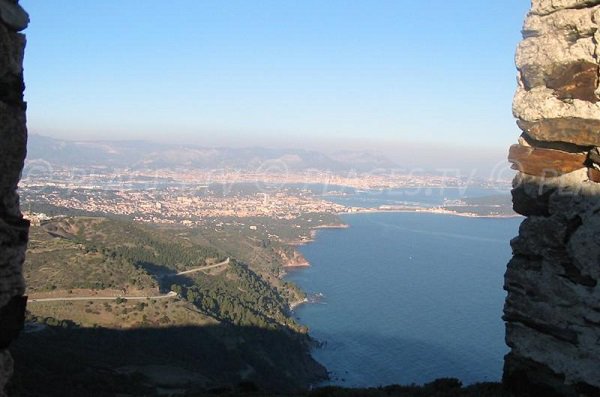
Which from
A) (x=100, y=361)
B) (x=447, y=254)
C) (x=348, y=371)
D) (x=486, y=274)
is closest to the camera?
(x=100, y=361)

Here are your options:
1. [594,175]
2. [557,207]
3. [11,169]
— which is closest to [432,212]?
[557,207]

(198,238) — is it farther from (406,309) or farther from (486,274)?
(486,274)

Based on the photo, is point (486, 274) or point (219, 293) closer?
point (219, 293)

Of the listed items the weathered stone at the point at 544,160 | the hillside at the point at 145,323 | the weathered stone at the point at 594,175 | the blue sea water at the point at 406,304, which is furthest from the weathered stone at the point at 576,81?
the blue sea water at the point at 406,304

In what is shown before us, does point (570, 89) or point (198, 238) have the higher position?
point (570, 89)

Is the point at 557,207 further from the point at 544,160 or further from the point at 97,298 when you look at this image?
the point at 97,298

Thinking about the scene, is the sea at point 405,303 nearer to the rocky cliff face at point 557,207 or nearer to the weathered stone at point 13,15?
the rocky cliff face at point 557,207

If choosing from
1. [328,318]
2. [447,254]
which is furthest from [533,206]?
[447,254]
